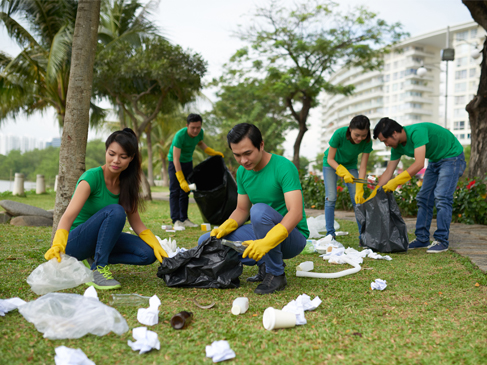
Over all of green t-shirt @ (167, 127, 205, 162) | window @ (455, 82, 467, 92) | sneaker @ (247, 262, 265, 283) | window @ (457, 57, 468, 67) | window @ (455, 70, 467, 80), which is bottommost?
sneaker @ (247, 262, 265, 283)

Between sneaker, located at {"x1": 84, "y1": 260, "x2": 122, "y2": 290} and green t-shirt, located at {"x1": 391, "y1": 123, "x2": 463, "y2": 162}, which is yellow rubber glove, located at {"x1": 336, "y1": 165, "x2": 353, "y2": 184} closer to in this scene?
green t-shirt, located at {"x1": 391, "y1": 123, "x2": 463, "y2": 162}

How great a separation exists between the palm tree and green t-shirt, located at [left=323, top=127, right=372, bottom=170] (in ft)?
31.0

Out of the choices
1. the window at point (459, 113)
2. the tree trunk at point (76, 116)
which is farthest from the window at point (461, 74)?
the tree trunk at point (76, 116)

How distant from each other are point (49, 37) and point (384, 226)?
42.6 feet

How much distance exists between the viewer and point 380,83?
70312mm

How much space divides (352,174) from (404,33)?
1205 centimetres

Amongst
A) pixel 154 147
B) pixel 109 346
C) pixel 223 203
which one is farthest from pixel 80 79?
pixel 154 147

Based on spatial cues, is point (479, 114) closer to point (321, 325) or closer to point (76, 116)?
point (321, 325)

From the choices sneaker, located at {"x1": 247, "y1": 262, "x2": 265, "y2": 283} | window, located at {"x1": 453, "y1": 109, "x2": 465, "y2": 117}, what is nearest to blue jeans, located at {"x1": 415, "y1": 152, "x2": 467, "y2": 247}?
sneaker, located at {"x1": 247, "y1": 262, "x2": 265, "y2": 283}

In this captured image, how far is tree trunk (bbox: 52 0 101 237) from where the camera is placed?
142 inches

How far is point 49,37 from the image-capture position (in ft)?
42.3

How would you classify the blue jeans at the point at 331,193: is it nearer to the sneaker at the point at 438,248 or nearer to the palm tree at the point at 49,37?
the sneaker at the point at 438,248

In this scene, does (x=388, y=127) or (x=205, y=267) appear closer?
(x=205, y=267)

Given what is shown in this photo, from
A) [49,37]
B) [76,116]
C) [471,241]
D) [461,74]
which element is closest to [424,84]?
[461,74]
